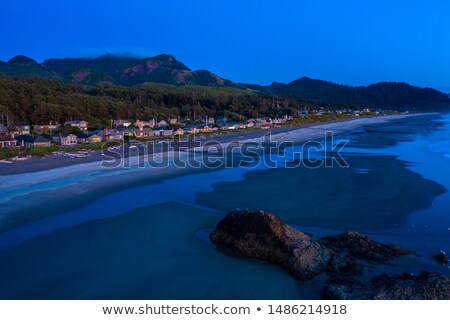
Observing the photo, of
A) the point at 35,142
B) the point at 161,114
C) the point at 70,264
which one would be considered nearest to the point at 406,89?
the point at 161,114

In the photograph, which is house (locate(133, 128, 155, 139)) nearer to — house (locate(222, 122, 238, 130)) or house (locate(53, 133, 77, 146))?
house (locate(53, 133, 77, 146))

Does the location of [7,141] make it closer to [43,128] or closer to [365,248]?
[43,128]

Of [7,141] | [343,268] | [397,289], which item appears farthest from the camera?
[7,141]

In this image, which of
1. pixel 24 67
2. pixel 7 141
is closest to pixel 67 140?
pixel 7 141

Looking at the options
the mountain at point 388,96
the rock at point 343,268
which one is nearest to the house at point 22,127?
the rock at point 343,268

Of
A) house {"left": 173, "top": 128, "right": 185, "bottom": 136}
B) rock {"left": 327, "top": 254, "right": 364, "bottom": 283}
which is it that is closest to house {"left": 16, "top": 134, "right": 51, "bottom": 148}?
house {"left": 173, "top": 128, "right": 185, "bottom": 136}

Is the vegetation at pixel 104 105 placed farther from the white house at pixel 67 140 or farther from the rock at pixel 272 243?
the rock at pixel 272 243
